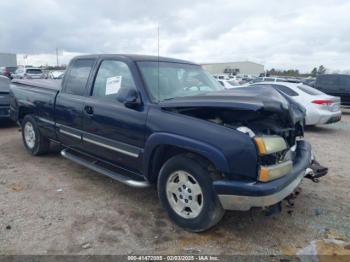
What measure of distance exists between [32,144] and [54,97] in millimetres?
1437

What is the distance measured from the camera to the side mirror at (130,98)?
12.2 ft

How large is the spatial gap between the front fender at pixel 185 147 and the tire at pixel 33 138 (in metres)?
3.01

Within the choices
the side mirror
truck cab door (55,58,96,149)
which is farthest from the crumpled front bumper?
truck cab door (55,58,96,149)

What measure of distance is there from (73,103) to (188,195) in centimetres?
236

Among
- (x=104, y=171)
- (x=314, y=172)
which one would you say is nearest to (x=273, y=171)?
(x=314, y=172)

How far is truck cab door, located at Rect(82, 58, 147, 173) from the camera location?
12.4 feet

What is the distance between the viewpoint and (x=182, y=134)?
330 cm

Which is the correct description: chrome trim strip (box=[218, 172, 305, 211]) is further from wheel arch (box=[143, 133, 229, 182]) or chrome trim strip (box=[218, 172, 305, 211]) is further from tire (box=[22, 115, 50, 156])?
tire (box=[22, 115, 50, 156])

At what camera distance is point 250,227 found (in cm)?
365

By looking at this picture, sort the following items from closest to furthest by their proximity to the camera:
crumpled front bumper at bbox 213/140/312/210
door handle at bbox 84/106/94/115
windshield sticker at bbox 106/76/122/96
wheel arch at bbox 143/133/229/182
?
crumpled front bumper at bbox 213/140/312/210 → wheel arch at bbox 143/133/229/182 → windshield sticker at bbox 106/76/122/96 → door handle at bbox 84/106/94/115

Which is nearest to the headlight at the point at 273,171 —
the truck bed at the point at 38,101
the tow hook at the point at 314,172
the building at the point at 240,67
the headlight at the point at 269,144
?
the headlight at the point at 269,144

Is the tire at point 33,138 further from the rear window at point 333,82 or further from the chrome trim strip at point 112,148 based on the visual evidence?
the rear window at point 333,82

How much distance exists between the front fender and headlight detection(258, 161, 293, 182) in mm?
311

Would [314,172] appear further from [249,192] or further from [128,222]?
[128,222]
